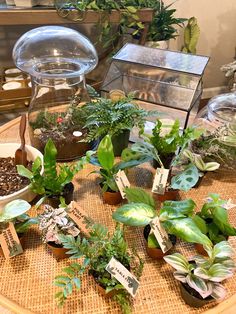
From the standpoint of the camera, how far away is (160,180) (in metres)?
0.86

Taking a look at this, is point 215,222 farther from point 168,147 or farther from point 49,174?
point 49,174

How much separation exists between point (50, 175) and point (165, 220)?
342mm

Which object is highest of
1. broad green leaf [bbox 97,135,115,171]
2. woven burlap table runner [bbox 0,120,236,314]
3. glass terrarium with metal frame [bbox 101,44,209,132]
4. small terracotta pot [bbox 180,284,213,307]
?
glass terrarium with metal frame [bbox 101,44,209,132]

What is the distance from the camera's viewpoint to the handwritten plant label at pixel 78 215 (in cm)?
72

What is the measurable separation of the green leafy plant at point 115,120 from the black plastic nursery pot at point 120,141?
0.04 metres

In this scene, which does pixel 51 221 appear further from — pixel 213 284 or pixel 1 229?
pixel 213 284

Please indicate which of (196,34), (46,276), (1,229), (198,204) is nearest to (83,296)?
(46,276)

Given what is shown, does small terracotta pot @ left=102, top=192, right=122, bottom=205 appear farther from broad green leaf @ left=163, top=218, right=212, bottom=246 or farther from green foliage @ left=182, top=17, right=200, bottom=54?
green foliage @ left=182, top=17, right=200, bottom=54

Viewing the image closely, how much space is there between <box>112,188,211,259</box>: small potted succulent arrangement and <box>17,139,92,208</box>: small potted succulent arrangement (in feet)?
0.65

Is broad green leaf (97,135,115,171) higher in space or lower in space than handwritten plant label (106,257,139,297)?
higher

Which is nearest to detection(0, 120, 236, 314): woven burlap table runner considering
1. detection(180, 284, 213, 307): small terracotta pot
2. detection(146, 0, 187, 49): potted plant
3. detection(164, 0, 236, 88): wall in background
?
detection(180, 284, 213, 307): small terracotta pot

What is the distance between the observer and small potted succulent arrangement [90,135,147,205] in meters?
0.84

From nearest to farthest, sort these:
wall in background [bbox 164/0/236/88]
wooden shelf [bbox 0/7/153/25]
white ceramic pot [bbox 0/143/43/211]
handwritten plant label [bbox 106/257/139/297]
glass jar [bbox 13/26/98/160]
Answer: handwritten plant label [bbox 106/257/139/297]
white ceramic pot [bbox 0/143/43/211]
glass jar [bbox 13/26/98/160]
wooden shelf [bbox 0/7/153/25]
wall in background [bbox 164/0/236/88]

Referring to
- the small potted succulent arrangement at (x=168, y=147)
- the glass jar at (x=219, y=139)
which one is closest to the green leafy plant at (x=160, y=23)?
the glass jar at (x=219, y=139)
